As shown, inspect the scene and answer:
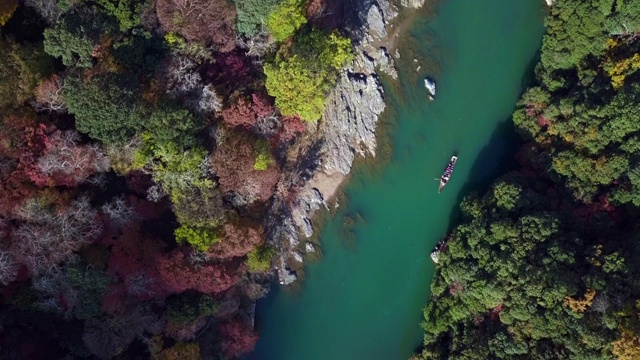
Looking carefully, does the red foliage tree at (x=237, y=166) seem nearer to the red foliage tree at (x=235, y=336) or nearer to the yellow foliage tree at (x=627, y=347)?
the red foliage tree at (x=235, y=336)

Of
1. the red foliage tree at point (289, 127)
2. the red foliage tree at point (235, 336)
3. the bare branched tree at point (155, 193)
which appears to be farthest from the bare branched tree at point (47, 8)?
the red foliage tree at point (235, 336)

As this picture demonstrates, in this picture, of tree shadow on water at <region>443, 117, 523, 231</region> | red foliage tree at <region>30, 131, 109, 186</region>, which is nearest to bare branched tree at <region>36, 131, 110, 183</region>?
red foliage tree at <region>30, 131, 109, 186</region>

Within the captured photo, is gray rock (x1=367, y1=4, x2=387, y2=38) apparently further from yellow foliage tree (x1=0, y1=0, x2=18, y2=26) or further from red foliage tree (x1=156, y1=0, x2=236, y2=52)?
yellow foliage tree (x1=0, y1=0, x2=18, y2=26)

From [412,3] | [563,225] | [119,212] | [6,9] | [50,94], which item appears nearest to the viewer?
[50,94]

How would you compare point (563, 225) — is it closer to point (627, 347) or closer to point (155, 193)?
point (627, 347)

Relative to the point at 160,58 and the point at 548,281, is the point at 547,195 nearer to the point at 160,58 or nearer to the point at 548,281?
the point at 548,281

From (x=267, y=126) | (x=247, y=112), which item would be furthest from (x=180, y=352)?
(x=247, y=112)
